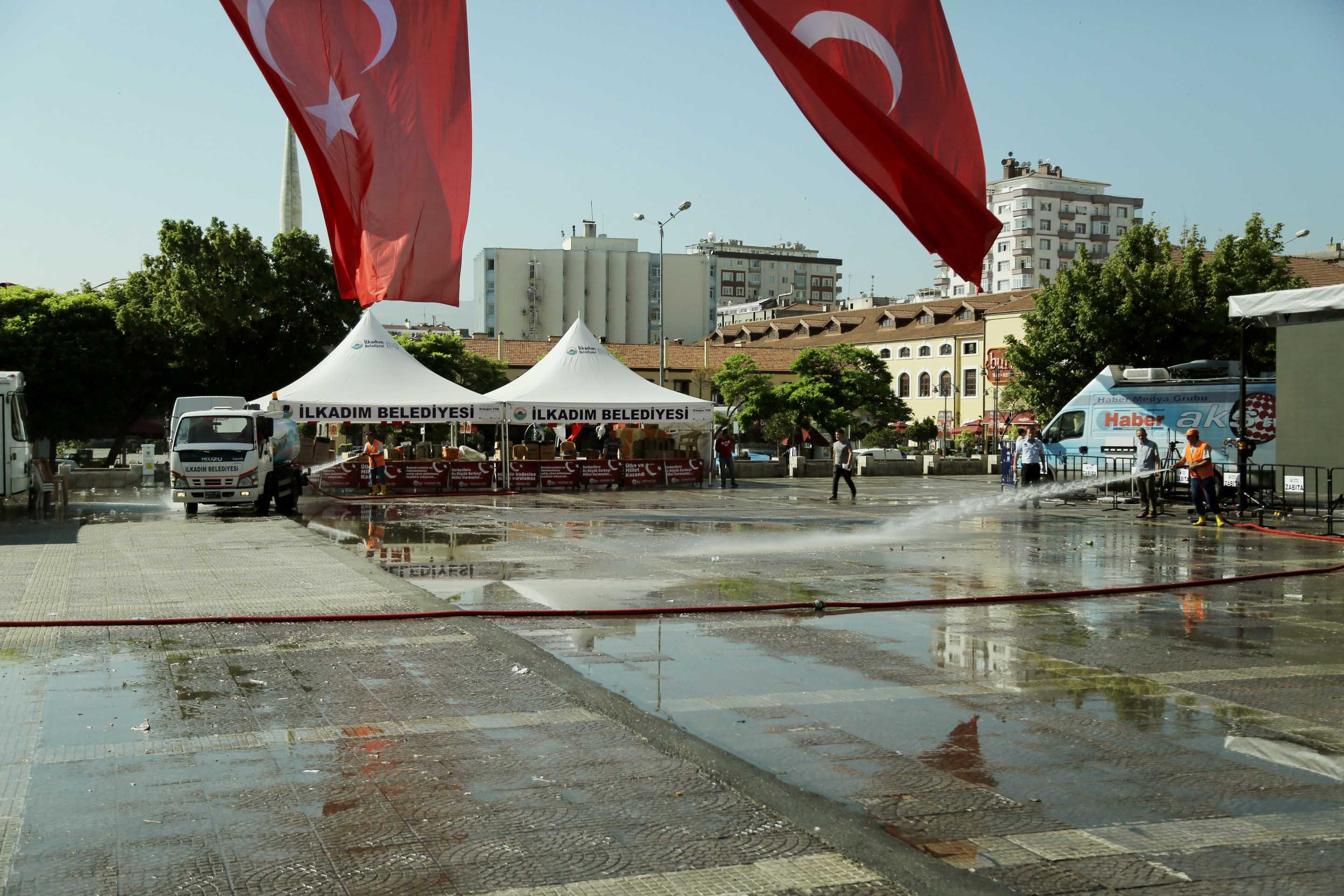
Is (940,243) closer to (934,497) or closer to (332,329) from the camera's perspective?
(934,497)

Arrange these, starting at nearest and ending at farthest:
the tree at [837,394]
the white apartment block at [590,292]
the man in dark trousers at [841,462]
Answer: the man in dark trousers at [841,462], the tree at [837,394], the white apartment block at [590,292]

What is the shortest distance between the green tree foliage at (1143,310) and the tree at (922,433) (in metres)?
33.7

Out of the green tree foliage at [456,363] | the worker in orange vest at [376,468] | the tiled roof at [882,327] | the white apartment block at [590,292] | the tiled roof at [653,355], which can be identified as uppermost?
the white apartment block at [590,292]

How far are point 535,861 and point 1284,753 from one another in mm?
4040

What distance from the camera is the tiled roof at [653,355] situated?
96.4m

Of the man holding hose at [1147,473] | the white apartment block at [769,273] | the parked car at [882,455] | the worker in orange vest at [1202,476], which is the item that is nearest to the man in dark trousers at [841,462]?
the man holding hose at [1147,473]

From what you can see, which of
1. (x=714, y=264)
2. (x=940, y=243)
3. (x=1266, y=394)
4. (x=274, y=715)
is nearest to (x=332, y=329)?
(x=1266, y=394)

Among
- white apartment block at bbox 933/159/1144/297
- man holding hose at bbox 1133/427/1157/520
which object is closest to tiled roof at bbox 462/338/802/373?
white apartment block at bbox 933/159/1144/297

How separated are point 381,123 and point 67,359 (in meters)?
35.5

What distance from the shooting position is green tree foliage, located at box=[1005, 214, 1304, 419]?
40031 millimetres

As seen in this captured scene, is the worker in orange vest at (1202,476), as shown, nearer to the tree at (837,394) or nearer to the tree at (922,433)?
the tree at (837,394)

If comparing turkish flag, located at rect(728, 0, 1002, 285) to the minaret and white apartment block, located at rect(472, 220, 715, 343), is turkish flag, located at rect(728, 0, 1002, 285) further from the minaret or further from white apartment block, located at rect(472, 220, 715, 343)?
white apartment block, located at rect(472, 220, 715, 343)

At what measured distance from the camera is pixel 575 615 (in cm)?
1062

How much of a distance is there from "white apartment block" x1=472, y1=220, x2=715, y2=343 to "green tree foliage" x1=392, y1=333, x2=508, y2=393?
42.0m
